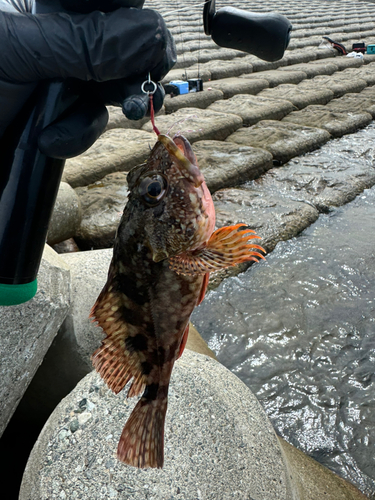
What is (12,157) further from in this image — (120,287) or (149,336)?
(149,336)

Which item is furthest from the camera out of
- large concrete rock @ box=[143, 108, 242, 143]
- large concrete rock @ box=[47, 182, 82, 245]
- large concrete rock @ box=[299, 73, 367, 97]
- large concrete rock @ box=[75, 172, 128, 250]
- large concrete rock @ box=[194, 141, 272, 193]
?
large concrete rock @ box=[299, 73, 367, 97]

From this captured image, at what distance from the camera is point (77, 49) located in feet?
4.67

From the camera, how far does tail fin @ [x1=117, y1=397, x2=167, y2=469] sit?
63.7 inches

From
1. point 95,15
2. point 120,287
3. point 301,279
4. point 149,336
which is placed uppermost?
point 95,15

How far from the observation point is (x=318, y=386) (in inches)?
148

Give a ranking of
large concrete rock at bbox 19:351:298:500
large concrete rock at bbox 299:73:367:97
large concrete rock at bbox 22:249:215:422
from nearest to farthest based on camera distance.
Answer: large concrete rock at bbox 19:351:298:500, large concrete rock at bbox 22:249:215:422, large concrete rock at bbox 299:73:367:97

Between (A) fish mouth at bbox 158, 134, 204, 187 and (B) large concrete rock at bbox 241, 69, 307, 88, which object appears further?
(B) large concrete rock at bbox 241, 69, 307, 88

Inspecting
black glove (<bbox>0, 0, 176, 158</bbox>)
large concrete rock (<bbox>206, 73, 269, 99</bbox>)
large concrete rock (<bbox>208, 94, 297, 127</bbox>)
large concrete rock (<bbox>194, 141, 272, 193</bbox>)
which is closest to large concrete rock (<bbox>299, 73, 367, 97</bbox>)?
large concrete rock (<bbox>206, 73, 269, 99</bbox>)

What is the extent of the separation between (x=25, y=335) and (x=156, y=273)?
1390mm

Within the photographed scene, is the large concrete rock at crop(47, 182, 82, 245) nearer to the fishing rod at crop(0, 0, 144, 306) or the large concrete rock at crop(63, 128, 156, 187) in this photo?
the large concrete rock at crop(63, 128, 156, 187)

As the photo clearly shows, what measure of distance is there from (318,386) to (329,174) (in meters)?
4.34

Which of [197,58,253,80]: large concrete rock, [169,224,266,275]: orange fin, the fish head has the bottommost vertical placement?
[197,58,253,80]: large concrete rock

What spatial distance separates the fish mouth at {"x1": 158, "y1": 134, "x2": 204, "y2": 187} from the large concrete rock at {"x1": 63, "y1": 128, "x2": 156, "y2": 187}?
450 centimetres

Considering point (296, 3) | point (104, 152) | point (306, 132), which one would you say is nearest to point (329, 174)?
point (306, 132)
